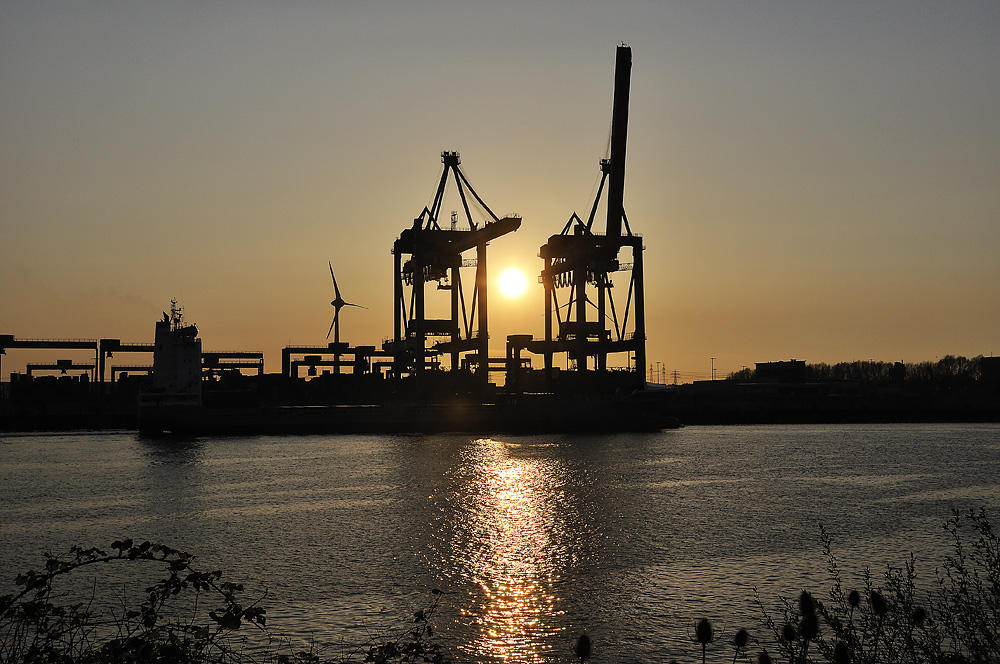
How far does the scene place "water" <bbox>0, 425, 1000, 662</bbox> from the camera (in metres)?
15.5

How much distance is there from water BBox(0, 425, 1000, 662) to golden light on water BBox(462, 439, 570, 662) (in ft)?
0.25

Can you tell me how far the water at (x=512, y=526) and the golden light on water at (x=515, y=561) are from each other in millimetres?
75

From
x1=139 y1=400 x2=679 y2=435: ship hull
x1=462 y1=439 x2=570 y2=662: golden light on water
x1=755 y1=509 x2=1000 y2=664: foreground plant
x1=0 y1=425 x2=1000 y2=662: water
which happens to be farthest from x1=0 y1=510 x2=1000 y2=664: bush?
x1=139 y1=400 x2=679 y2=435: ship hull

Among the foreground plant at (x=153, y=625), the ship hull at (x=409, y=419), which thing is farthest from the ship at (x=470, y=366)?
the foreground plant at (x=153, y=625)

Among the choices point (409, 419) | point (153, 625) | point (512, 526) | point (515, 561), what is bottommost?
point (512, 526)

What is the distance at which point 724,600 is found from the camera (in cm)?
1638

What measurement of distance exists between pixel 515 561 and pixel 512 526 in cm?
613

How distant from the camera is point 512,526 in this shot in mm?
27000

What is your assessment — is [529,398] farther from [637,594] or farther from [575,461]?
[637,594]

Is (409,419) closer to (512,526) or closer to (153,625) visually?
(512,526)

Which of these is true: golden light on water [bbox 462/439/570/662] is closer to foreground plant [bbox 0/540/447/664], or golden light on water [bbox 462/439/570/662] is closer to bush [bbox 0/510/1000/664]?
foreground plant [bbox 0/540/447/664]

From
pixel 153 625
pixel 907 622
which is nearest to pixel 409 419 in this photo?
pixel 907 622

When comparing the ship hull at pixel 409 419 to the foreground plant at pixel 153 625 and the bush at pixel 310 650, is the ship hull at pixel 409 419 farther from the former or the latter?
the bush at pixel 310 650

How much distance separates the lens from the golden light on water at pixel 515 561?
1411cm
